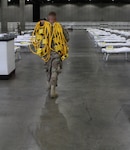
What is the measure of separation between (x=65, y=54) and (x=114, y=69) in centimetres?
379

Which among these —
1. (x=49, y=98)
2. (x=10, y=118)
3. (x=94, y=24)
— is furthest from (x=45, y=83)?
(x=94, y=24)

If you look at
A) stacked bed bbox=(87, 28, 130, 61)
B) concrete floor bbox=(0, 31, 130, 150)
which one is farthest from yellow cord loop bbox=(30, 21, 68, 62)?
stacked bed bbox=(87, 28, 130, 61)

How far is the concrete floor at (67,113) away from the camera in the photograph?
A: 12.7 ft

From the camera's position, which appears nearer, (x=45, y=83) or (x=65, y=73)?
(x=45, y=83)

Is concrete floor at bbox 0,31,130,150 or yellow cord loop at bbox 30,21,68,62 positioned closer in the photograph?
concrete floor at bbox 0,31,130,150

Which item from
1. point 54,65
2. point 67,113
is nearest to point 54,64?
point 54,65

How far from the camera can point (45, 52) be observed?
19.8 ft

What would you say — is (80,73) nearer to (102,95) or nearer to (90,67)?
(90,67)

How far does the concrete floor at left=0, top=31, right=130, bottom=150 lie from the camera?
388 centimetres

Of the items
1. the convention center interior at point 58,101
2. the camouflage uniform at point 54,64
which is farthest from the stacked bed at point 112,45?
the camouflage uniform at point 54,64

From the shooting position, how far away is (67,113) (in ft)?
16.8

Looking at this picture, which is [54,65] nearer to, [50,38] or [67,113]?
[50,38]

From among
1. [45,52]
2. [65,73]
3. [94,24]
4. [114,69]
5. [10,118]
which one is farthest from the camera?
[94,24]

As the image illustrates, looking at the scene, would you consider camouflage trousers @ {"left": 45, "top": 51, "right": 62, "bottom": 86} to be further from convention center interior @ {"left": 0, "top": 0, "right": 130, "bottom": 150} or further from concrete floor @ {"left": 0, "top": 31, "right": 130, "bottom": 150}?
concrete floor @ {"left": 0, "top": 31, "right": 130, "bottom": 150}
